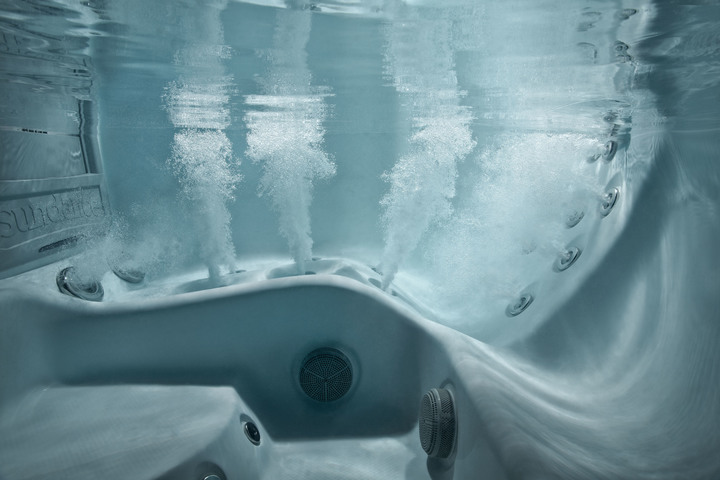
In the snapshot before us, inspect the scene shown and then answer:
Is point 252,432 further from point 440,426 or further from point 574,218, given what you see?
point 574,218

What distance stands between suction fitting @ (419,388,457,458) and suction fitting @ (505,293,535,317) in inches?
80.2

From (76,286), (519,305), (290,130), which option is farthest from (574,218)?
(290,130)

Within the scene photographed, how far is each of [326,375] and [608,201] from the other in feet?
11.4

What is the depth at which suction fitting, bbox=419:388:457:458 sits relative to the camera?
2.94m

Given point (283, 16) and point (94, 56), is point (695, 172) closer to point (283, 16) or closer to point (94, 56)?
point (283, 16)

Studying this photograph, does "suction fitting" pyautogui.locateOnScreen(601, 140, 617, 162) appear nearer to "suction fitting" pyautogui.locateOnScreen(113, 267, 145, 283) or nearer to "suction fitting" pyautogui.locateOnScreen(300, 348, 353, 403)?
"suction fitting" pyautogui.locateOnScreen(300, 348, 353, 403)

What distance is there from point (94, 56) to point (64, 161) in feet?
6.35

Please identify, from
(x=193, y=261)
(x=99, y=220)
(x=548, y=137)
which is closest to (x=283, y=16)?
(x=99, y=220)

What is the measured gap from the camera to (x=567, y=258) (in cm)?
470

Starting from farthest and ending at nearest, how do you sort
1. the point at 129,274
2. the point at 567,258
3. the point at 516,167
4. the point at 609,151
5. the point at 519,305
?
the point at 516,167, the point at 129,274, the point at 609,151, the point at 519,305, the point at 567,258

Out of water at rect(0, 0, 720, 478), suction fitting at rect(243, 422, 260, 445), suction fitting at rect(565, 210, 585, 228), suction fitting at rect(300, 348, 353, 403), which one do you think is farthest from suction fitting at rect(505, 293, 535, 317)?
suction fitting at rect(243, 422, 260, 445)

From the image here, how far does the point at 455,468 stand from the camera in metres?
2.80

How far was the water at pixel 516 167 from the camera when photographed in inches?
110

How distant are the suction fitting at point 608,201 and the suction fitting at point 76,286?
5.66m
